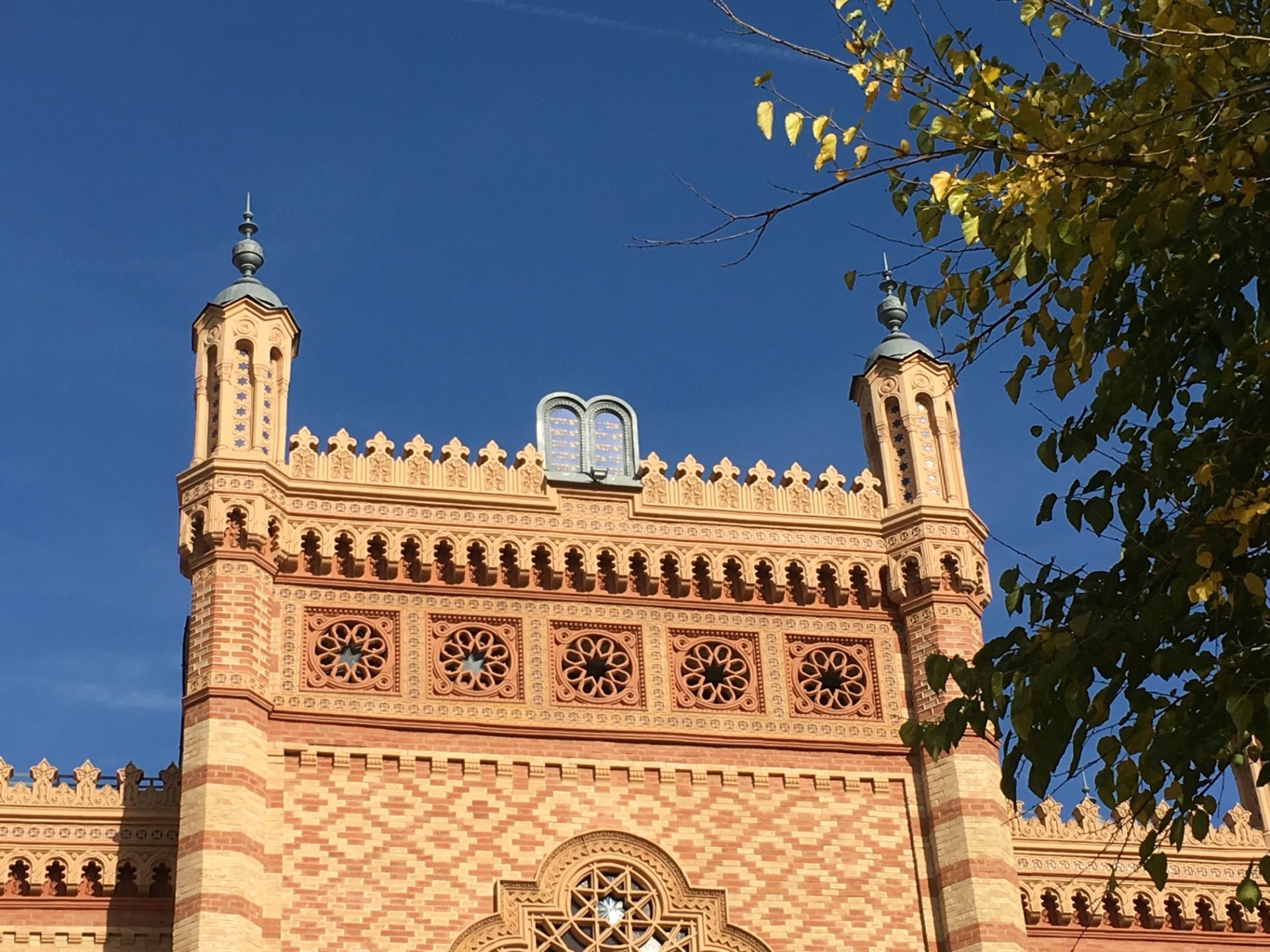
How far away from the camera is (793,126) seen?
31.4 ft

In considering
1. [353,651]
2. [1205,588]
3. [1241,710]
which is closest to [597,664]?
[353,651]

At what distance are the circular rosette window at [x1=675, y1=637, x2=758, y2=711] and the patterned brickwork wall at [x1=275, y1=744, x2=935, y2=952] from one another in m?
0.70

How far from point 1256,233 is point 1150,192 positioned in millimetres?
604

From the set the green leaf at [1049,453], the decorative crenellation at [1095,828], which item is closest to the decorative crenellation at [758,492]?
the decorative crenellation at [1095,828]

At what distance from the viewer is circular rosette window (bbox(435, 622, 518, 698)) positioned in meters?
17.8

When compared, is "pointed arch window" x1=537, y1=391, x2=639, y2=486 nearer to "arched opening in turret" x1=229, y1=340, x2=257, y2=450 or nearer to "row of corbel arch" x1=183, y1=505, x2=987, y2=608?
"row of corbel arch" x1=183, y1=505, x2=987, y2=608

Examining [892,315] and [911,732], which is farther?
[892,315]

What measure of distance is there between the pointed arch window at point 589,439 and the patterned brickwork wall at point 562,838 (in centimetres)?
303

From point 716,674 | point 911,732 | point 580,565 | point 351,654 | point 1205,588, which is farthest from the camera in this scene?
point 580,565

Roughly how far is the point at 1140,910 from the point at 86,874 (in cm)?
949

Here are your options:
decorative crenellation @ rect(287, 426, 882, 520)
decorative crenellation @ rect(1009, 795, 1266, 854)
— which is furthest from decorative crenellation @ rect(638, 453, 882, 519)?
decorative crenellation @ rect(1009, 795, 1266, 854)

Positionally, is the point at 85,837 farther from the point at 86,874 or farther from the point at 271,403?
the point at 271,403

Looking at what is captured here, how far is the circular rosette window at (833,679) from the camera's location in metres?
18.5

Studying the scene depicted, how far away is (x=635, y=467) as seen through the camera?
19344 millimetres
